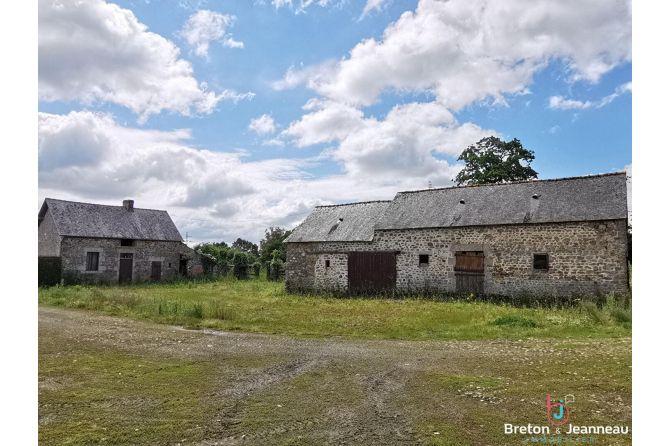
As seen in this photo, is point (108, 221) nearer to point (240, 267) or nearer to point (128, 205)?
point (128, 205)

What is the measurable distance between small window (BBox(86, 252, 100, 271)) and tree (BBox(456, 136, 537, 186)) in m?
25.7

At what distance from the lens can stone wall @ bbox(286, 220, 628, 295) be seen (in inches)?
607

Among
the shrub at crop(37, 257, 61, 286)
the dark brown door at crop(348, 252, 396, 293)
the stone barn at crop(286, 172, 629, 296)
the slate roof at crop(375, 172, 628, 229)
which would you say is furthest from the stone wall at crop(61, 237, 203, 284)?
the slate roof at crop(375, 172, 628, 229)

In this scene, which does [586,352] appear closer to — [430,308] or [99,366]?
[430,308]

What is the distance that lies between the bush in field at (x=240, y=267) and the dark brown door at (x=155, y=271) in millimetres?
5273

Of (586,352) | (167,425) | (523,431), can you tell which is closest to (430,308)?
(586,352)

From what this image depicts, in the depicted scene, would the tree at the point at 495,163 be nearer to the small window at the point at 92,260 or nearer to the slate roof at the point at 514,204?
the slate roof at the point at 514,204

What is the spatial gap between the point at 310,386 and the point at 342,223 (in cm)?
1647

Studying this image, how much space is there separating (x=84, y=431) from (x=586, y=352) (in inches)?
310

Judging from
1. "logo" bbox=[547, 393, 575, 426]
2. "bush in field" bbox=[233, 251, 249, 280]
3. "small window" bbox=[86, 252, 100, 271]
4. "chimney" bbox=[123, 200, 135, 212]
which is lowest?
"bush in field" bbox=[233, 251, 249, 280]

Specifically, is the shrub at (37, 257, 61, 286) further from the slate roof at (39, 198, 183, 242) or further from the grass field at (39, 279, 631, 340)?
the grass field at (39, 279, 631, 340)

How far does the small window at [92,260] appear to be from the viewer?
25469 mm

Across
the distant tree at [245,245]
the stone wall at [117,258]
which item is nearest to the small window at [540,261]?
the stone wall at [117,258]

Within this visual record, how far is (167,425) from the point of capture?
463 centimetres
